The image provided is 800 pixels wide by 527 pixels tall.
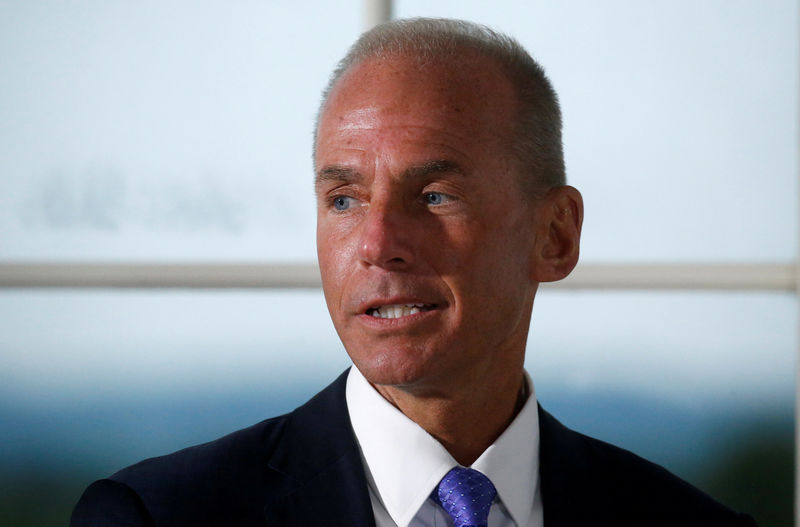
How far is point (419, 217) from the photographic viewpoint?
4.82 ft

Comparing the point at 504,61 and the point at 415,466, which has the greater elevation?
the point at 504,61

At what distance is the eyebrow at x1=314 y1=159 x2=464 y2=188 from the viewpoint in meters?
1.47

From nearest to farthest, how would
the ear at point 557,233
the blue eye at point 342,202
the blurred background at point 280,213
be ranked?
the blue eye at point 342,202
the ear at point 557,233
the blurred background at point 280,213

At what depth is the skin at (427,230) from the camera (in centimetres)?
144

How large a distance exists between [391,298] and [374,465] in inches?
12.1

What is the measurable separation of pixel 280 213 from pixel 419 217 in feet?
3.37

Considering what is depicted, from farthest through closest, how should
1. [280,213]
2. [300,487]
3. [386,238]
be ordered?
1. [280,213]
2. [300,487]
3. [386,238]

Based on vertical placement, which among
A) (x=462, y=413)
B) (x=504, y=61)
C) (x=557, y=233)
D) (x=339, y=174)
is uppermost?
(x=504, y=61)

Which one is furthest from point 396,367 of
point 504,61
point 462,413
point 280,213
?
point 280,213

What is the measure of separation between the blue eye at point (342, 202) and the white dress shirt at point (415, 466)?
29cm

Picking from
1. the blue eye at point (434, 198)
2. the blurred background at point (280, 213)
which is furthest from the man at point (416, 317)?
the blurred background at point (280, 213)

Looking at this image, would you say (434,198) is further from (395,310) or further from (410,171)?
(395,310)

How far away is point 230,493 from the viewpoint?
1.52m

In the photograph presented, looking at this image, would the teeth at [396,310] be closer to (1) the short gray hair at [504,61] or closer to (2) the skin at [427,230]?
(2) the skin at [427,230]
